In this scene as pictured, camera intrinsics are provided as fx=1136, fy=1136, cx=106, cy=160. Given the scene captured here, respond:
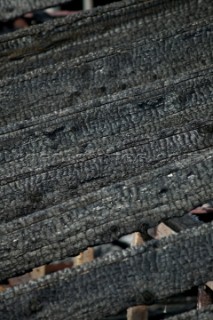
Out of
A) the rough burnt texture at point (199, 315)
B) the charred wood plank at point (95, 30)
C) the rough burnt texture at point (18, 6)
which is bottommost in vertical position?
the rough burnt texture at point (199, 315)

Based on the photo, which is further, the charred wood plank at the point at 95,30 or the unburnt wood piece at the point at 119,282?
the charred wood plank at the point at 95,30

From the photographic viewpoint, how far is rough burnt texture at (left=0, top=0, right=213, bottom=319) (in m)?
3.13

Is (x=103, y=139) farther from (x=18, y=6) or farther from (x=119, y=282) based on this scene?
(x=18, y=6)

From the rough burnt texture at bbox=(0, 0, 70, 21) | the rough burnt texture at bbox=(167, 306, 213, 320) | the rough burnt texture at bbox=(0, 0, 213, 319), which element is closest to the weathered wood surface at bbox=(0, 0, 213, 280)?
the rough burnt texture at bbox=(0, 0, 213, 319)

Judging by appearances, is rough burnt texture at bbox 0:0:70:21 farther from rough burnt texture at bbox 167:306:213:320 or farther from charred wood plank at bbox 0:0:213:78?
rough burnt texture at bbox 167:306:213:320

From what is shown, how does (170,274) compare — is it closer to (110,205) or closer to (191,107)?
(110,205)

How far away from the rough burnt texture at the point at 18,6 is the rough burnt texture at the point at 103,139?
2.16ft

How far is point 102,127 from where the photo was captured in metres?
3.56

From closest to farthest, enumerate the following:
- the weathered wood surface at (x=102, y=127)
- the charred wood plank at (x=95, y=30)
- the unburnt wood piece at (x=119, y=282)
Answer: the unburnt wood piece at (x=119, y=282), the weathered wood surface at (x=102, y=127), the charred wood plank at (x=95, y=30)

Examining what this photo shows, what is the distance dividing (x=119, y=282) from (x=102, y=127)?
2.15 feet

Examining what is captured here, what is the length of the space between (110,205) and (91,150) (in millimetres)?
301

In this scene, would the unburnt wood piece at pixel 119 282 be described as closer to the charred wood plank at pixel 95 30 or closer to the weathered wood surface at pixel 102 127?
the weathered wood surface at pixel 102 127

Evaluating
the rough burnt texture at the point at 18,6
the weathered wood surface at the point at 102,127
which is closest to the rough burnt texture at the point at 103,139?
the weathered wood surface at the point at 102,127

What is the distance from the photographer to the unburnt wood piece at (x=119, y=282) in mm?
3041
